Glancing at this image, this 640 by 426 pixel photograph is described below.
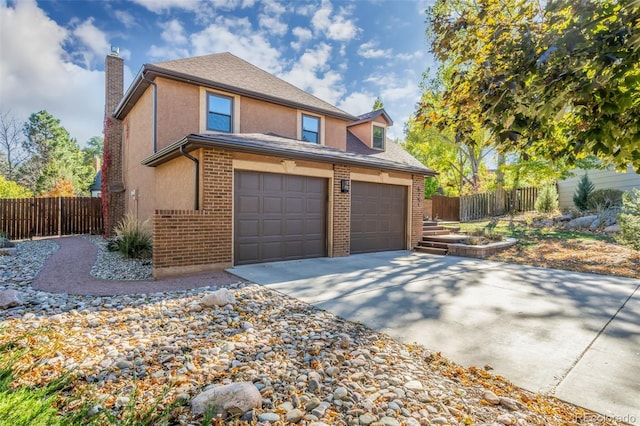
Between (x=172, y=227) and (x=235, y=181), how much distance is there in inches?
67.4

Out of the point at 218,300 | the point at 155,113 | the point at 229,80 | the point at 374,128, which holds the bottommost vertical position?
the point at 218,300

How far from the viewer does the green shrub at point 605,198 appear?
14016 millimetres

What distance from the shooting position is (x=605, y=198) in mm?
14414

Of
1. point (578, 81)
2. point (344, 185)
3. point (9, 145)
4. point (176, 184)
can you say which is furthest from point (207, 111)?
point (9, 145)

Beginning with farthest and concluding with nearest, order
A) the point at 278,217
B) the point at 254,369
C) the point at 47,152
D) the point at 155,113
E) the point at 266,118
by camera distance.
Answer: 1. the point at 47,152
2. the point at 266,118
3. the point at 155,113
4. the point at 278,217
5. the point at 254,369

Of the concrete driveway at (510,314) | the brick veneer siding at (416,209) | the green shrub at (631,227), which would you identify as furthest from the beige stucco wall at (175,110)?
the green shrub at (631,227)

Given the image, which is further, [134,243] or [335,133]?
[335,133]

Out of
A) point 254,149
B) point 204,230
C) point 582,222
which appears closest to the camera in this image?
point 204,230

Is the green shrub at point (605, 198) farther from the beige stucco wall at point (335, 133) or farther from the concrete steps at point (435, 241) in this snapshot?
the beige stucco wall at point (335, 133)

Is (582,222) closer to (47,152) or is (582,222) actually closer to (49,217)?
(49,217)

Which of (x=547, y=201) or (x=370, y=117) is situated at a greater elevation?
(x=370, y=117)

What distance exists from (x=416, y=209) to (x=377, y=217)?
185 cm

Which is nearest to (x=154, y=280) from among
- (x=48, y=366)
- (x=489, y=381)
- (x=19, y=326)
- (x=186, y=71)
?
(x=19, y=326)

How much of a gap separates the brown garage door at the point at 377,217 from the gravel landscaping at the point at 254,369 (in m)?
5.61
